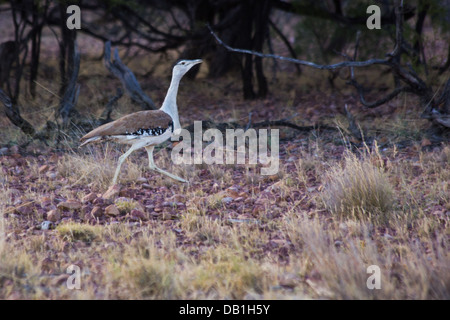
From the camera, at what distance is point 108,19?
11.6 metres

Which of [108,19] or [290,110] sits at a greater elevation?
[108,19]

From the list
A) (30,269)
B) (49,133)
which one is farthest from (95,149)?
(30,269)

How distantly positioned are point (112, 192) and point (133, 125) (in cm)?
70

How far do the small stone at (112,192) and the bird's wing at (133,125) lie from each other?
520 millimetres

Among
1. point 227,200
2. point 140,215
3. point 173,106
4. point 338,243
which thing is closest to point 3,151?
point 173,106

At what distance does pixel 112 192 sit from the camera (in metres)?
5.13

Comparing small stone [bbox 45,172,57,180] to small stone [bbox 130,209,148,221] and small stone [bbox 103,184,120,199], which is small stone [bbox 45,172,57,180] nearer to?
small stone [bbox 103,184,120,199]

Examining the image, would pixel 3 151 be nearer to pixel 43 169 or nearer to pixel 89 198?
pixel 43 169

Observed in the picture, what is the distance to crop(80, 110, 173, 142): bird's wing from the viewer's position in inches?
209

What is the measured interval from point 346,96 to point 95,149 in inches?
205

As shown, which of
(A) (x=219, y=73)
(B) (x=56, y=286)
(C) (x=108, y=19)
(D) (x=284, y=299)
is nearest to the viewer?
(D) (x=284, y=299)

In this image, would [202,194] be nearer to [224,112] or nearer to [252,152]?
[252,152]

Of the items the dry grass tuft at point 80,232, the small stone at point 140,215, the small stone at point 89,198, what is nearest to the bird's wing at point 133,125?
→ the small stone at point 89,198

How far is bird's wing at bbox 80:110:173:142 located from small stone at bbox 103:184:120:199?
0.52 m
